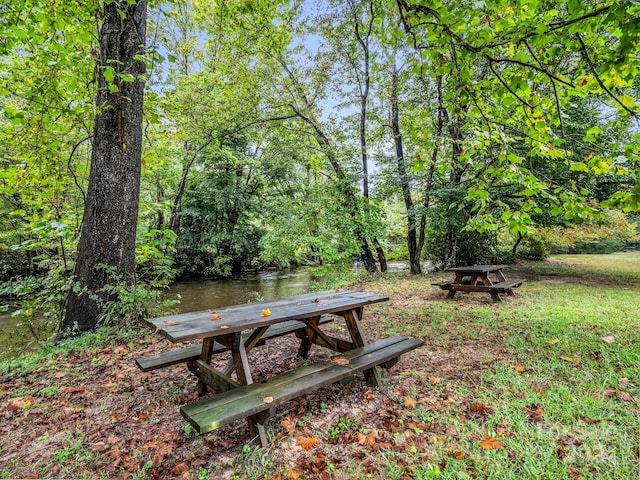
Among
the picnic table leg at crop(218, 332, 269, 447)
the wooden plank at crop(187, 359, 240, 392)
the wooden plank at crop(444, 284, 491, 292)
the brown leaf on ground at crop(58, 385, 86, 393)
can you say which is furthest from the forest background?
the picnic table leg at crop(218, 332, 269, 447)

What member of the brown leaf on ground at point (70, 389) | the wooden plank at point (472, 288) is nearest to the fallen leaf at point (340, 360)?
the brown leaf on ground at point (70, 389)

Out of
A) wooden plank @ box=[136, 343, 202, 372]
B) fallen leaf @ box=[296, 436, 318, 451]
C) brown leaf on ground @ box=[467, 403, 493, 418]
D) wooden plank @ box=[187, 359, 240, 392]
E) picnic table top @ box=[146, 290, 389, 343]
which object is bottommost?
brown leaf on ground @ box=[467, 403, 493, 418]

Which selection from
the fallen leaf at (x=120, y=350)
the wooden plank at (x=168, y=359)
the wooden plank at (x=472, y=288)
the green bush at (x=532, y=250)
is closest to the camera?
the wooden plank at (x=168, y=359)

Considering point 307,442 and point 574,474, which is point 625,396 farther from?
point 307,442

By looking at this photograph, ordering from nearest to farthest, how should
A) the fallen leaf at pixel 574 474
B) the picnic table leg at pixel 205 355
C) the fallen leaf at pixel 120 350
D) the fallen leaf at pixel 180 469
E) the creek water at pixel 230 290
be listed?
1. the fallen leaf at pixel 574 474
2. the fallen leaf at pixel 180 469
3. the picnic table leg at pixel 205 355
4. the fallen leaf at pixel 120 350
5. the creek water at pixel 230 290

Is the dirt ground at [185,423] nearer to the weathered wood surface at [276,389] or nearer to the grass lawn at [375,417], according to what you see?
the grass lawn at [375,417]

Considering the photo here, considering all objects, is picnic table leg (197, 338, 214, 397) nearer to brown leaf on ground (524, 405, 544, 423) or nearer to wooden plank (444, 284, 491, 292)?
brown leaf on ground (524, 405, 544, 423)

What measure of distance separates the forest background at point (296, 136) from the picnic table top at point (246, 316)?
1490mm

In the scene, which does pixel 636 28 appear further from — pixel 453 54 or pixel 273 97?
pixel 273 97

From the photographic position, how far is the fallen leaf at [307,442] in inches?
71.2

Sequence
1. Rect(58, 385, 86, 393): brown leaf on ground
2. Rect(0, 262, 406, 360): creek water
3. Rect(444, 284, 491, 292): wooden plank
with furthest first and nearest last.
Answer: Rect(0, 262, 406, 360): creek water < Rect(444, 284, 491, 292): wooden plank < Rect(58, 385, 86, 393): brown leaf on ground

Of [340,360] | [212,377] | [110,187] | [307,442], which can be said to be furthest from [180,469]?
[110,187]

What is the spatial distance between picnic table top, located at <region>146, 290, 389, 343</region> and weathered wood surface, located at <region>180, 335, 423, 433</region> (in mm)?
365

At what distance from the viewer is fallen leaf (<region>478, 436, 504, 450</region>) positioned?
173 centimetres
